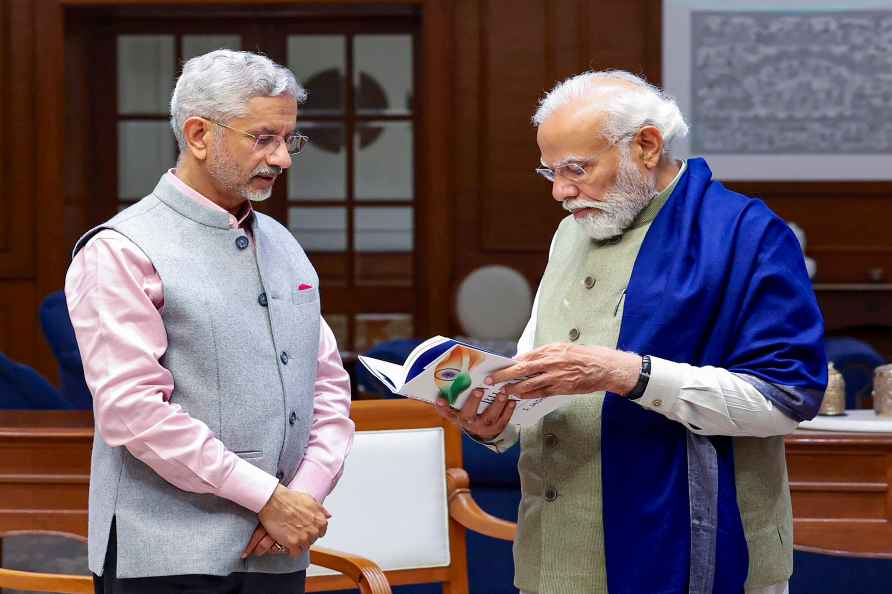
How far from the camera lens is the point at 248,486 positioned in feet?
5.99

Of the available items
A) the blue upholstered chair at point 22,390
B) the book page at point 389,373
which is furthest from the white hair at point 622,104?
the blue upholstered chair at point 22,390

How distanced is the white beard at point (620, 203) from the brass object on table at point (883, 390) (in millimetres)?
1381

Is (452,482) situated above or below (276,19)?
below

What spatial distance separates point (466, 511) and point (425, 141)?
5.53 meters

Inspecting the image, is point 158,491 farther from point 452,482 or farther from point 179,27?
point 179,27

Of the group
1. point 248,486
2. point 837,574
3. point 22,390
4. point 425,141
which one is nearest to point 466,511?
point 248,486

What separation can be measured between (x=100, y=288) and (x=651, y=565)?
898 mm

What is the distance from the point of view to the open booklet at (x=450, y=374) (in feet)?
5.72

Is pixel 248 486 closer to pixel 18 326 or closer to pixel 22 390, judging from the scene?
pixel 22 390

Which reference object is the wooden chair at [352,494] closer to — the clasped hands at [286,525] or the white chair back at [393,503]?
the white chair back at [393,503]

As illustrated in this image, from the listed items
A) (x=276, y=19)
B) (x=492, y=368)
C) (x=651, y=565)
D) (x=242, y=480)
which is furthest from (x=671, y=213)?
(x=276, y=19)

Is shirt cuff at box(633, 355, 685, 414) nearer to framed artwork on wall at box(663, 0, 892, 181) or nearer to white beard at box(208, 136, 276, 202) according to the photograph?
white beard at box(208, 136, 276, 202)

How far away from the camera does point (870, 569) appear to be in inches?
146

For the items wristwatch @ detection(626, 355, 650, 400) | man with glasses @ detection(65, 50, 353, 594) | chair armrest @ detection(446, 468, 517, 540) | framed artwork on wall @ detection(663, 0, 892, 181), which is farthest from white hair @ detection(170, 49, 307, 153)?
framed artwork on wall @ detection(663, 0, 892, 181)
